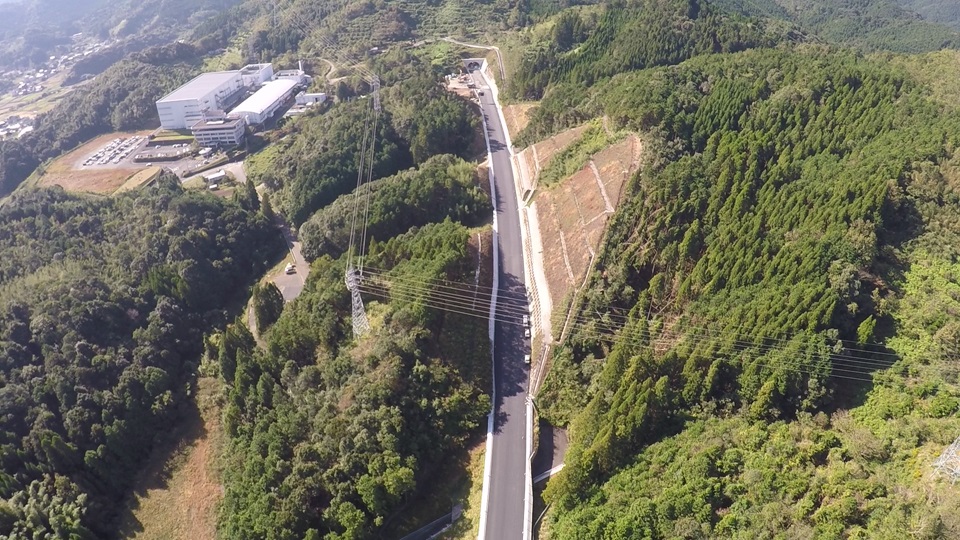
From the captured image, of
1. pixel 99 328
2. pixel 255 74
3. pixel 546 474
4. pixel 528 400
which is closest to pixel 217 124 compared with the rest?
pixel 255 74

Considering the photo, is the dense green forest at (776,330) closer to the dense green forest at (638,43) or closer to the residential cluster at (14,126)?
the dense green forest at (638,43)

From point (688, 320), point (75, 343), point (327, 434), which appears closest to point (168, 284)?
point (75, 343)

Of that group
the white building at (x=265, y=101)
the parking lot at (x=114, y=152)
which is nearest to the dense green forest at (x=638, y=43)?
the white building at (x=265, y=101)

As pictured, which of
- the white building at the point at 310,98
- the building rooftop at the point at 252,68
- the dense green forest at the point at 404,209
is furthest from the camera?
the building rooftop at the point at 252,68

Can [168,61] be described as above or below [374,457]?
above

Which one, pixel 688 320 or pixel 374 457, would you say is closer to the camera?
pixel 374 457

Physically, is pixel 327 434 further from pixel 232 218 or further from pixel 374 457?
pixel 232 218
